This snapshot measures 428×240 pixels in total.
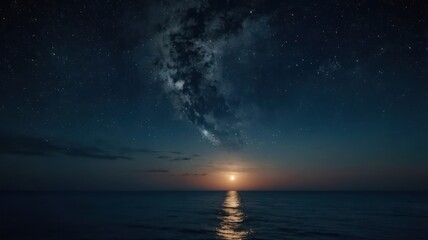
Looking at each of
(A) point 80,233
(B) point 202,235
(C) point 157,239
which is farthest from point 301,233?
(A) point 80,233

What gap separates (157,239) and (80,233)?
10280 millimetres

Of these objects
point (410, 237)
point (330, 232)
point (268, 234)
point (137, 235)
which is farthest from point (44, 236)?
point (410, 237)

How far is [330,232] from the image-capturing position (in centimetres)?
3684

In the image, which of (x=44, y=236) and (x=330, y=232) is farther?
Answer: (x=330, y=232)

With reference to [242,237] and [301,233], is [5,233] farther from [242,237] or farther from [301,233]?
[301,233]

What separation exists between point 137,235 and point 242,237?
481 inches

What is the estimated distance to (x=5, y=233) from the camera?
34281mm

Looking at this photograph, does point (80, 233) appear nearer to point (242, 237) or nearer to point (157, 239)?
point (157, 239)

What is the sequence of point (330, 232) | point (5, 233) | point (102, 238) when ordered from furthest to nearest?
1. point (330, 232)
2. point (5, 233)
3. point (102, 238)

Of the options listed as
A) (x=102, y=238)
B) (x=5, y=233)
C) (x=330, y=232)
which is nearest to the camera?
(x=102, y=238)

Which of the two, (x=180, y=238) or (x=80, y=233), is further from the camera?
→ (x=80, y=233)

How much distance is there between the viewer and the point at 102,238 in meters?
32.1

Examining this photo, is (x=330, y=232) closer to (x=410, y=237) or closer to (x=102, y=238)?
(x=410, y=237)

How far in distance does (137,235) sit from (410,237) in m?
31.4
